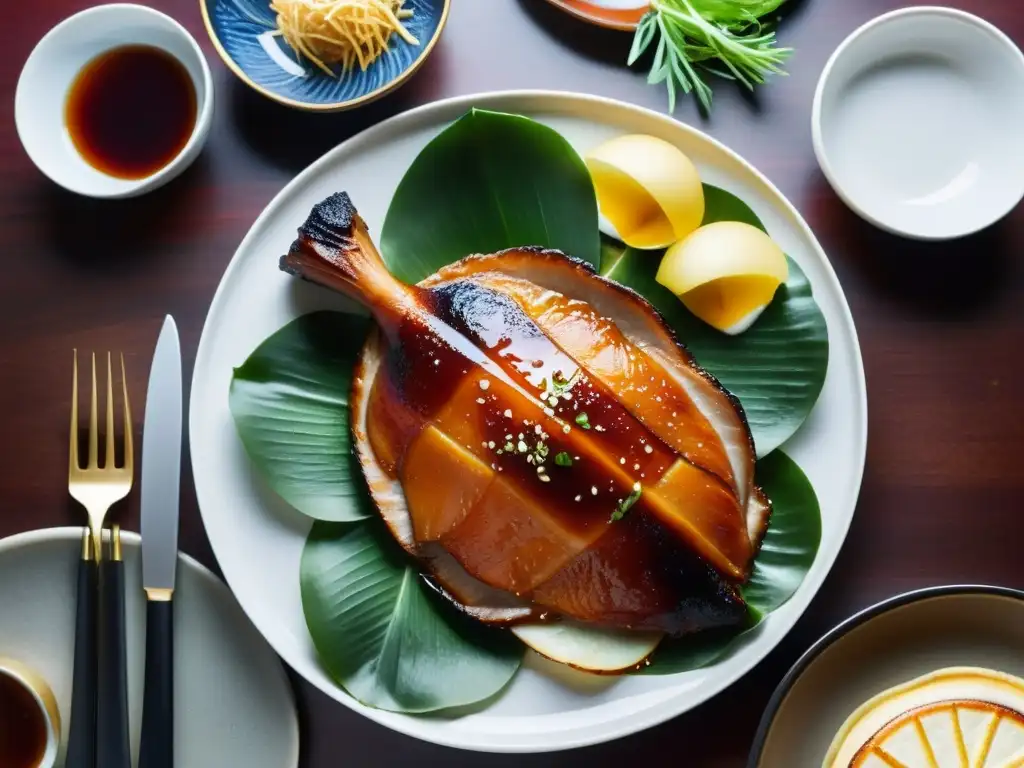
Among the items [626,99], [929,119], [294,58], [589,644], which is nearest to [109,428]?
[294,58]

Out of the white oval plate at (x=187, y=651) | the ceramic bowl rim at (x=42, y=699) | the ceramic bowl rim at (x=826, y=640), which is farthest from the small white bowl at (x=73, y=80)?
the ceramic bowl rim at (x=826, y=640)

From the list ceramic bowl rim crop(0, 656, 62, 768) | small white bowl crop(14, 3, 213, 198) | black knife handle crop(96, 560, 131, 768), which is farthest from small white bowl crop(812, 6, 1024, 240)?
ceramic bowl rim crop(0, 656, 62, 768)

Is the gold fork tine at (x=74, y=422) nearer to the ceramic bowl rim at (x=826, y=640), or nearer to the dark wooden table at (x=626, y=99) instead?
the dark wooden table at (x=626, y=99)

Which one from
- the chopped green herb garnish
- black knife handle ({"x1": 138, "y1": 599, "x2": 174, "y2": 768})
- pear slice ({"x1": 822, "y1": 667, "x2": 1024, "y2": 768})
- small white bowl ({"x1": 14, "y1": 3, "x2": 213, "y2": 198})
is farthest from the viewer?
small white bowl ({"x1": 14, "y1": 3, "x2": 213, "y2": 198})

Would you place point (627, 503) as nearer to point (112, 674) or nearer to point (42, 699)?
point (112, 674)

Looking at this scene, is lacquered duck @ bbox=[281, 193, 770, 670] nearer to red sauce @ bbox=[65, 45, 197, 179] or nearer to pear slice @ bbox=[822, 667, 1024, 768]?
pear slice @ bbox=[822, 667, 1024, 768]

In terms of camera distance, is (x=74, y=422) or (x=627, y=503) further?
(x=74, y=422)

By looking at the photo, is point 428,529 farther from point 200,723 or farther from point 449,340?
point 200,723
